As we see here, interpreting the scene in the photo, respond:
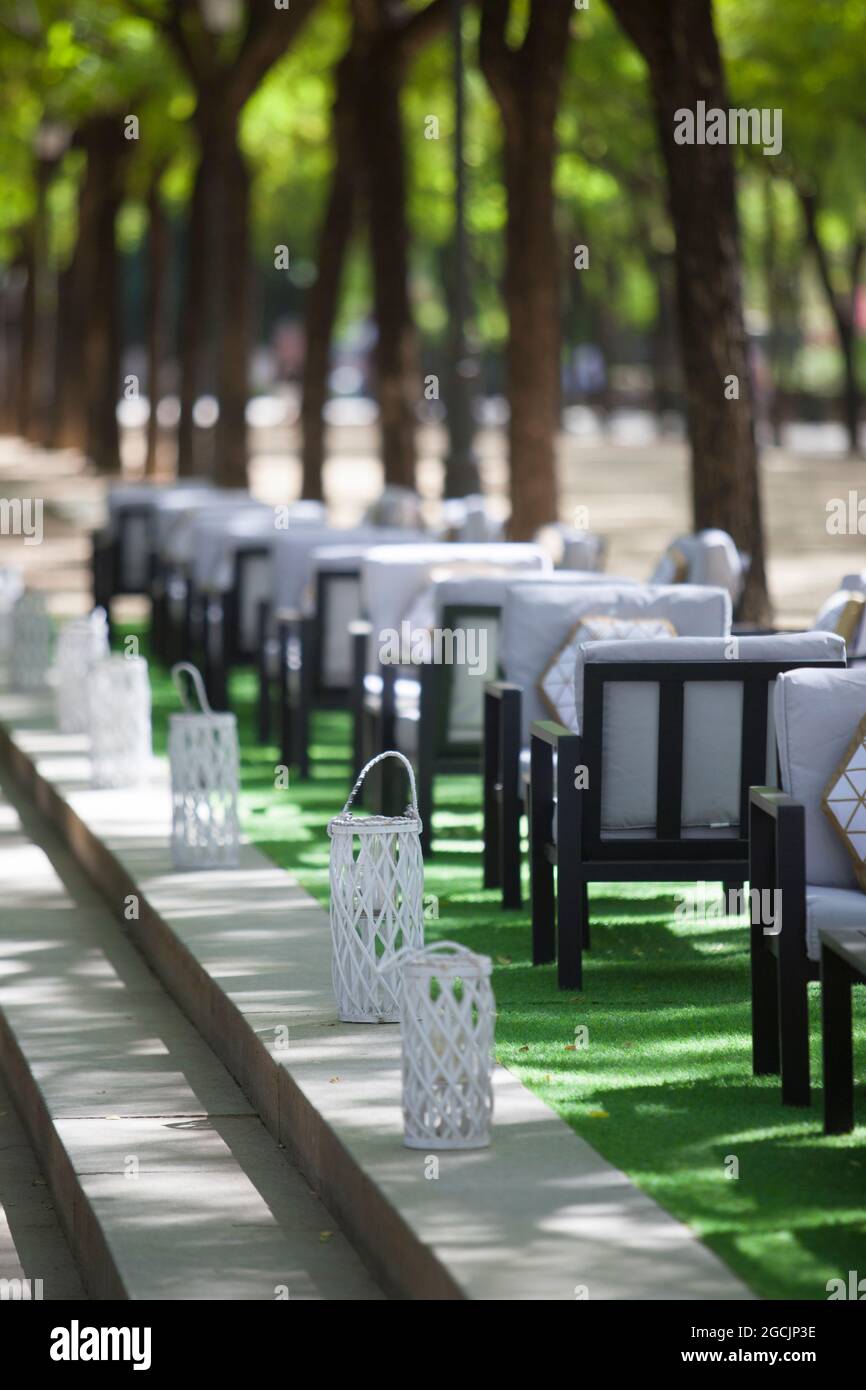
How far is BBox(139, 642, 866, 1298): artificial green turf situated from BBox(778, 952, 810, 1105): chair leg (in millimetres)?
61

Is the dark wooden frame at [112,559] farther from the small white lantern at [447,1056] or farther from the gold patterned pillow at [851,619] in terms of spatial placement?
the small white lantern at [447,1056]

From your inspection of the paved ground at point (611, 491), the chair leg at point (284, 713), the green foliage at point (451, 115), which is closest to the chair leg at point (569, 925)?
the chair leg at point (284, 713)

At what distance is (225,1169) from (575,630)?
A: 13.2 feet

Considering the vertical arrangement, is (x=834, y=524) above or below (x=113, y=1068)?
above

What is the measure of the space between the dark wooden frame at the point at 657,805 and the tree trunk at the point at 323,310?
18.9 meters

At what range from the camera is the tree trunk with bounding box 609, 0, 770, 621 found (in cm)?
1543

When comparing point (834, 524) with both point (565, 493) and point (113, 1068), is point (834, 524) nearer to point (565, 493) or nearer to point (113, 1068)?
point (565, 493)

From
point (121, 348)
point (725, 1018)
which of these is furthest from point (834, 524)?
point (725, 1018)

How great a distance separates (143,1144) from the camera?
738 cm

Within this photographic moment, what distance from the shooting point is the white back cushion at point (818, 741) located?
761 centimetres

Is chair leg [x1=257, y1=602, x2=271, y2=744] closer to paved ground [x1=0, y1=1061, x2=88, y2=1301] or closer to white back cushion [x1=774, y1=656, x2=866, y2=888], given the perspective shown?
paved ground [x1=0, y1=1061, x2=88, y2=1301]

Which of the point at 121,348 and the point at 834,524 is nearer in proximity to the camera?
the point at 834,524

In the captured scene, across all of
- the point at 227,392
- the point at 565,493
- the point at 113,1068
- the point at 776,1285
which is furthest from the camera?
the point at 565,493
